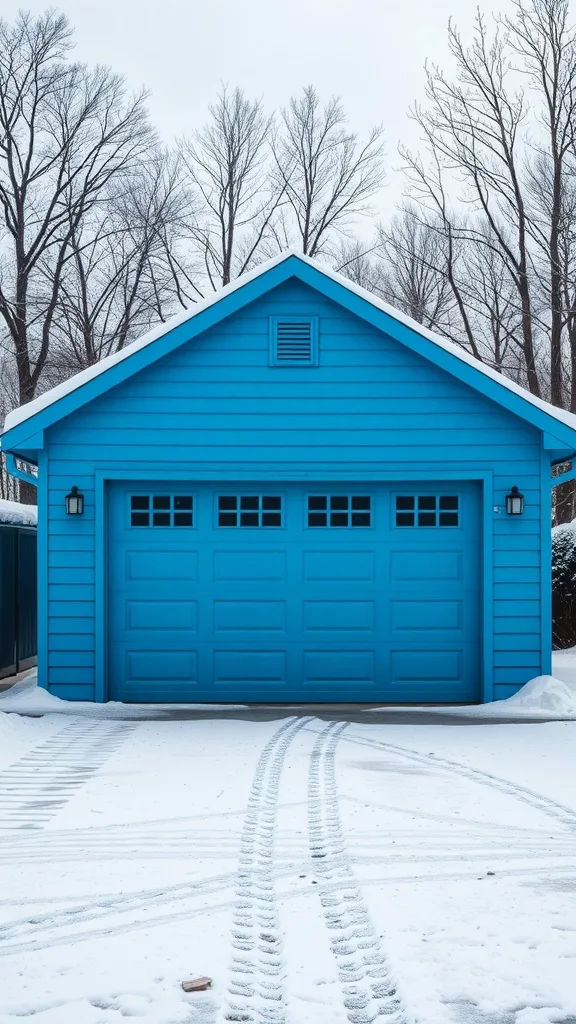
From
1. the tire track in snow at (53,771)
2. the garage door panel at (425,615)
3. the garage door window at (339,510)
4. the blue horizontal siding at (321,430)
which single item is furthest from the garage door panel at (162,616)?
the garage door panel at (425,615)

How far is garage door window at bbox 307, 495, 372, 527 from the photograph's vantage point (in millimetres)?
10141

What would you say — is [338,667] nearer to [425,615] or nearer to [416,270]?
[425,615]

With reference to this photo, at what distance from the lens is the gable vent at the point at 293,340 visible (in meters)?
9.96

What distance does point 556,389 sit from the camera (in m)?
21.0

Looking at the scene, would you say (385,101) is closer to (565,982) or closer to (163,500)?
(163,500)

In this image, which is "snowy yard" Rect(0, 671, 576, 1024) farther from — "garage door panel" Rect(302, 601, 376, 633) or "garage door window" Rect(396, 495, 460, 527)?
"garage door window" Rect(396, 495, 460, 527)

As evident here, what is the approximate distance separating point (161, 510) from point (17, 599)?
337 cm

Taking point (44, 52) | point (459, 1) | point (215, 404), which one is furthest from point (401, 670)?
point (44, 52)

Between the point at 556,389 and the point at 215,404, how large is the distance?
42.4ft

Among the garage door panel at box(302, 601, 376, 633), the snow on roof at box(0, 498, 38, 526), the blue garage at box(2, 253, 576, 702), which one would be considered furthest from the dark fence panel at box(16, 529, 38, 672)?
the garage door panel at box(302, 601, 376, 633)

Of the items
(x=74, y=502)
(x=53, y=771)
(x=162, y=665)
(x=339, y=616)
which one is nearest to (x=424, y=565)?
(x=339, y=616)

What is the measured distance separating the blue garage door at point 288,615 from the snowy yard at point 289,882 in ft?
7.34

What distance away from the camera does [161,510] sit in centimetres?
1012

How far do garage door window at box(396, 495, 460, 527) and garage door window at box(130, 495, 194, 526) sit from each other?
2182mm
